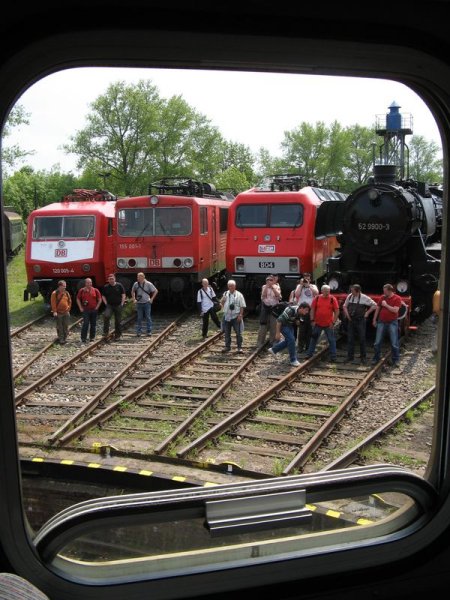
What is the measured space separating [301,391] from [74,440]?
9.59 feet

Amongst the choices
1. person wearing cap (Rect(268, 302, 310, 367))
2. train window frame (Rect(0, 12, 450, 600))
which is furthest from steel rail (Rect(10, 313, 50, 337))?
train window frame (Rect(0, 12, 450, 600))

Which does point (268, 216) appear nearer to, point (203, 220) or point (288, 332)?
Result: point (203, 220)

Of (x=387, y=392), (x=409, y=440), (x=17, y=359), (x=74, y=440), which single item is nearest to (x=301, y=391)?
(x=387, y=392)

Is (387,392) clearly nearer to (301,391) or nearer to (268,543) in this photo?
(301,391)

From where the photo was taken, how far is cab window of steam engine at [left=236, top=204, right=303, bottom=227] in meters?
12.4

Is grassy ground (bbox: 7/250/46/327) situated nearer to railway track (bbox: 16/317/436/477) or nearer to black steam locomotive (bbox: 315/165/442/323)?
railway track (bbox: 16/317/436/477)

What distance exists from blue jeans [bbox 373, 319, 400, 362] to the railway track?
189 millimetres

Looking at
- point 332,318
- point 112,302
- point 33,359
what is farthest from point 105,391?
point 332,318

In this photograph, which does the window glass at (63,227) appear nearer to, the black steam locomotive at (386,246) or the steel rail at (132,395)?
the steel rail at (132,395)

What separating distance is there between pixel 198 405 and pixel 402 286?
4579 mm

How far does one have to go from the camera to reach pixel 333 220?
12.1m

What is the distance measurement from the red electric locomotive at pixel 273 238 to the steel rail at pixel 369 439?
5308 mm

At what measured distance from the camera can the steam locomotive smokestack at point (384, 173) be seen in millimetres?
10984

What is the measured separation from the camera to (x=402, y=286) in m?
10.4
